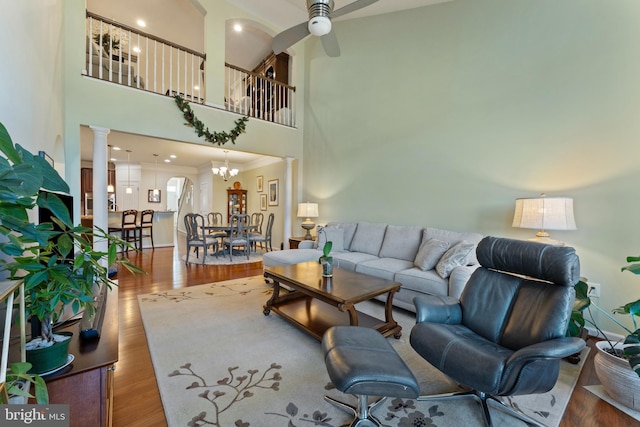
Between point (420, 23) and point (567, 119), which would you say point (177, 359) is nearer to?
point (567, 119)

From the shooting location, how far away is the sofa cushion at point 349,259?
3.85m

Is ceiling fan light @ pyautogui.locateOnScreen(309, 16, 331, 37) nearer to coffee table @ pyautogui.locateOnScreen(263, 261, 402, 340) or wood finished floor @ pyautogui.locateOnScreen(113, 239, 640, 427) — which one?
coffee table @ pyautogui.locateOnScreen(263, 261, 402, 340)

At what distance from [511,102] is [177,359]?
444 centimetres

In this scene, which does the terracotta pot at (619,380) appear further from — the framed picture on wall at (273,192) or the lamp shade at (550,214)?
the framed picture on wall at (273,192)

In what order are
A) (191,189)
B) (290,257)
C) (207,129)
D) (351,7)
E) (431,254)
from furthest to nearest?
1. (191,189)
2. (207,129)
3. (290,257)
4. (431,254)
5. (351,7)

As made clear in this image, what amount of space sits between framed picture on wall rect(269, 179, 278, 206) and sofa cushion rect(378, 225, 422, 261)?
13.0 ft

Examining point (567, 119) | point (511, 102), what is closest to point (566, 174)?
point (567, 119)

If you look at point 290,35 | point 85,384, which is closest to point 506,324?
point 85,384

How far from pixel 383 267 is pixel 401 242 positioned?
701 mm

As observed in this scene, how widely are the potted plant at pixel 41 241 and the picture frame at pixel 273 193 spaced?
617 cm

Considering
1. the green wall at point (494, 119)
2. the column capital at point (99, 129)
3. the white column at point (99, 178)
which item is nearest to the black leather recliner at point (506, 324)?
the green wall at point (494, 119)

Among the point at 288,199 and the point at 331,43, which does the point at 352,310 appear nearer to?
the point at 331,43

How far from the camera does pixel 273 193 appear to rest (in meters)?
7.53

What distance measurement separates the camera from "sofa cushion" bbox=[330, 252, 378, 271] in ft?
12.6
